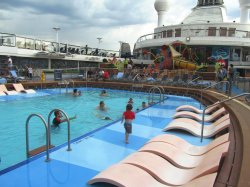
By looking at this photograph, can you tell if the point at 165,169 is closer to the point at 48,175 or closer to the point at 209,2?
the point at 48,175

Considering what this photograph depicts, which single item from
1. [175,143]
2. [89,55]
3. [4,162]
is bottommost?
[4,162]

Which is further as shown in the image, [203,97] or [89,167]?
[203,97]

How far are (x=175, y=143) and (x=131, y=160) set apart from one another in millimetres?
1422

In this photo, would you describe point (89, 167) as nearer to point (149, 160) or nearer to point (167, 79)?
point (149, 160)

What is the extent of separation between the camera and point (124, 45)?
5256cm

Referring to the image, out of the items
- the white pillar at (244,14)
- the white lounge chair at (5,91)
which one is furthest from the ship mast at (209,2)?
the white lounge chair at (5,91)

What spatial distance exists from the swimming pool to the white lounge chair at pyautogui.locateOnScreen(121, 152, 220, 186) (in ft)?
10.6

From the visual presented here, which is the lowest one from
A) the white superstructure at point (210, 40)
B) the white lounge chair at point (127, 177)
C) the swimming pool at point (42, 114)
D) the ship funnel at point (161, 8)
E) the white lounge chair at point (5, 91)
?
the swimming pool at point (42, 114)

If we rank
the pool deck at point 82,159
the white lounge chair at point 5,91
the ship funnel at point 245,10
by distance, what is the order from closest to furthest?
the pool deck at point 82,159 < the white lounge chair at point 5,91 < the ship funnel at point 245,10

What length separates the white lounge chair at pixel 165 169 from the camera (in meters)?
3.74

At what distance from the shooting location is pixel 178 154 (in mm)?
4801

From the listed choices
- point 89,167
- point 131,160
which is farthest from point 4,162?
point 131,160

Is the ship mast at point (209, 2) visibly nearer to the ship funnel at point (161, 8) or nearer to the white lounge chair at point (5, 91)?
the ship funnel at point (161, 8)

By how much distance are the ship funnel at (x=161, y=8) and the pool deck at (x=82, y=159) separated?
122ft
